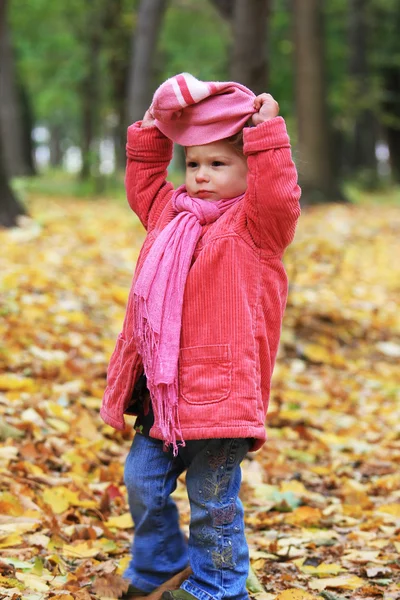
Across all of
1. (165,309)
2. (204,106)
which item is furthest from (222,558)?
(204,106)

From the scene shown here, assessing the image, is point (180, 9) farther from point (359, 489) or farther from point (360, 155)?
point (359, 489)

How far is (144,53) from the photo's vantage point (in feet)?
41.5

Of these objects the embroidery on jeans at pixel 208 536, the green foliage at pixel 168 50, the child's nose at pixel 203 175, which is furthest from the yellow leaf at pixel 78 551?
the green foliage at pixel 168 50

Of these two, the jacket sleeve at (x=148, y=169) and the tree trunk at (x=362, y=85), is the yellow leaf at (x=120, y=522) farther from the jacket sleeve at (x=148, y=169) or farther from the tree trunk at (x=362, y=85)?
the tree trunk at (x=362, y=85)

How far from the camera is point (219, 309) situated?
2.42 m

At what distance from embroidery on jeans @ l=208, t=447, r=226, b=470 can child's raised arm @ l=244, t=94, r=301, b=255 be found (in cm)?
67

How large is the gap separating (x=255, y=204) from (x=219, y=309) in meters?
0.32

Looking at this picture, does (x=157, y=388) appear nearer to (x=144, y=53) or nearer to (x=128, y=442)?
(x=128, y=442)

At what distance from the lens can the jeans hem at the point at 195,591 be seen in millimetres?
2533

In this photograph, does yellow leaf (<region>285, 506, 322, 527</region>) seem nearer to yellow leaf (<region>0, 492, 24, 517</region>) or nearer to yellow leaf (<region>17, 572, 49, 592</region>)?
yellow leaf (<region>0, 492, 24, 517</region>)

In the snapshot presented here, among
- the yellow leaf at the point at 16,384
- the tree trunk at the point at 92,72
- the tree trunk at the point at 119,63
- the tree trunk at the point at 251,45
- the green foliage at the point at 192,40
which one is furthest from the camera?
the green foliage at the point at 192,40

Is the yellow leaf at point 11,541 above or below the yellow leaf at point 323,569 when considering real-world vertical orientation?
above

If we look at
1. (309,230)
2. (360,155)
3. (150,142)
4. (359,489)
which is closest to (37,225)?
(309,230)

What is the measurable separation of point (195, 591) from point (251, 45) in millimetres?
6141
